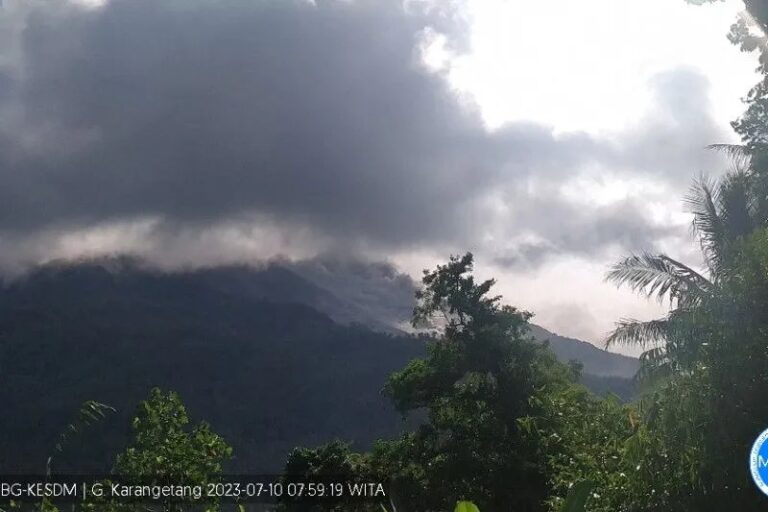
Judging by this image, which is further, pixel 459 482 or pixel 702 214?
pixel 459 482

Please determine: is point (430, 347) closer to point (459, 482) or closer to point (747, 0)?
point (459, 482)

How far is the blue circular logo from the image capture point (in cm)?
645

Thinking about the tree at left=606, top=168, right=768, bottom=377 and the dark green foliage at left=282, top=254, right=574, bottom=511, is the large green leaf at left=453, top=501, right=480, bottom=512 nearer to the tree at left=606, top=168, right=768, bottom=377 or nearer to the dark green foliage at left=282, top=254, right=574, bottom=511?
the tree at left=606, top=168, right=768, bottom=377

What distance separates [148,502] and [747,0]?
47.2 ft

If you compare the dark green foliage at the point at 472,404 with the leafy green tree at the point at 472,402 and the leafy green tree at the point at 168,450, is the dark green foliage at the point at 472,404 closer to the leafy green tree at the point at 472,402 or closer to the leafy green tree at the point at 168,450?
the leafy green tree at the point at 472,402

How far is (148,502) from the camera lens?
9.72 meters

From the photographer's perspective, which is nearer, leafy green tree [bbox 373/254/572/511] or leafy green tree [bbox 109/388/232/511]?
leafy green tree [bbox 109/388/232/511]

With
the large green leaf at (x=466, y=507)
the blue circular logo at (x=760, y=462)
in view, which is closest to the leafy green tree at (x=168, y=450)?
the blue circular logo at (x=760, y=462)

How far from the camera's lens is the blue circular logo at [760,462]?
645cm

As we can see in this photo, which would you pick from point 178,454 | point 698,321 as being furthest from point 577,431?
point 178,454

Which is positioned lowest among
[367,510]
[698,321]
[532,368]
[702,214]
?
[367,510]

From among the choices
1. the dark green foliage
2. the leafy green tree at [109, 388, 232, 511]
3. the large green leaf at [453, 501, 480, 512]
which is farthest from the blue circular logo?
the dark green foliage

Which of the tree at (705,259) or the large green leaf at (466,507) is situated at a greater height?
the tree at (705,259)

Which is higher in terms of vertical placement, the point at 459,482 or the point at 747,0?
the point at 747,0
